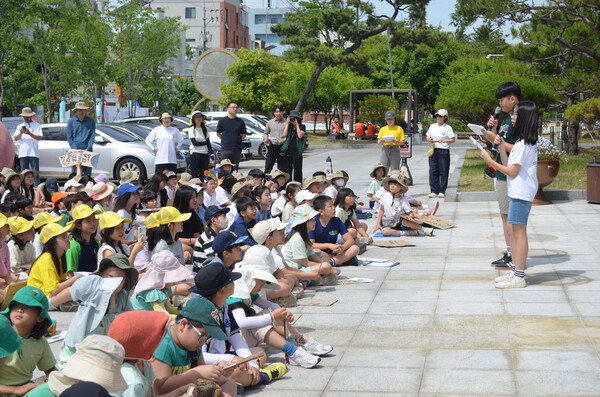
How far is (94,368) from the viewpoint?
3613 millimetres

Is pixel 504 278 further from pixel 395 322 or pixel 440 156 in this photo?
pixel 440 156

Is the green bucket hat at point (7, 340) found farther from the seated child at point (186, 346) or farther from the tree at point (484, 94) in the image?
the tree at point (484, 94)

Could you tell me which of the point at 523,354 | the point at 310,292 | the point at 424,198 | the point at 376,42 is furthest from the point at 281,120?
the point at 376,42

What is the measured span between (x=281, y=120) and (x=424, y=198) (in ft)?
11.8

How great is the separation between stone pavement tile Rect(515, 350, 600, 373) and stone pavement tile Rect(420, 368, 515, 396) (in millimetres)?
279

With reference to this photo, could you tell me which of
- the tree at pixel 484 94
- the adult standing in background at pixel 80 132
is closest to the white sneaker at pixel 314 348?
the adult standing in background at pixel 80 132

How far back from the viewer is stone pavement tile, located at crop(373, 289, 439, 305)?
845 centimetres

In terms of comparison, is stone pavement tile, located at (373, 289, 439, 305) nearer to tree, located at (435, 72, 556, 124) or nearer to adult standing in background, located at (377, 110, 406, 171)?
adult standing in background, located at (377, 110, 406, 171)

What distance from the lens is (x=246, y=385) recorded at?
575cm

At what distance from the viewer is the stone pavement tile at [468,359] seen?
6188 mm

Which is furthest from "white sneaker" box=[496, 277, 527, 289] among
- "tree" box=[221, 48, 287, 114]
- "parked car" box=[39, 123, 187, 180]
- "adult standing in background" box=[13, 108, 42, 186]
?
"tree" box=[221, 48, 287, 114]

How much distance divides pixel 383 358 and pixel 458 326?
3.81 feet

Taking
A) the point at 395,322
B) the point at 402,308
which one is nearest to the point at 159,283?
the point at 395,322

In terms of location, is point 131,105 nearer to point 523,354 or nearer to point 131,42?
point 131,42
